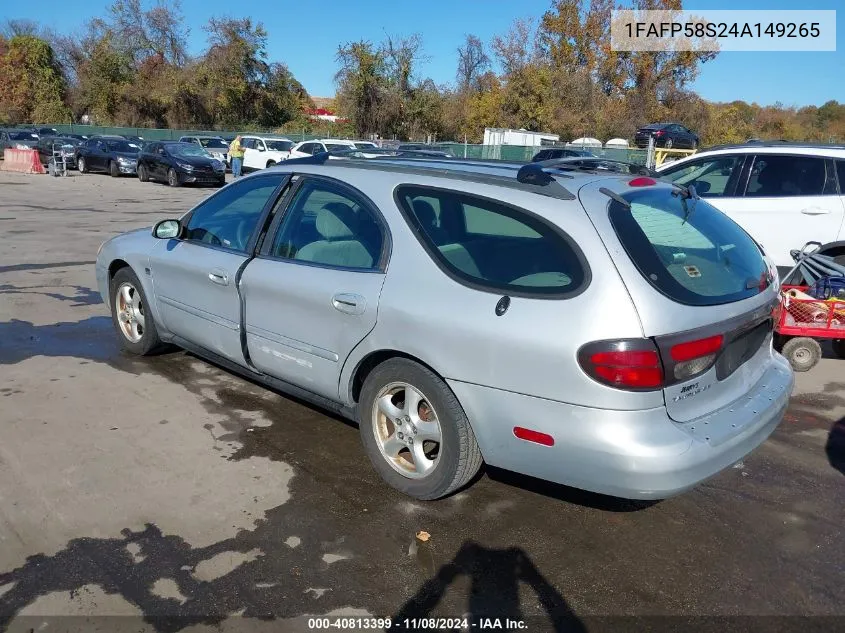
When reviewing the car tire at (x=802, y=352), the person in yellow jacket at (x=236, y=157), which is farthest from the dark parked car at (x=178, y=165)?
the car tire at (x=802, y=352)

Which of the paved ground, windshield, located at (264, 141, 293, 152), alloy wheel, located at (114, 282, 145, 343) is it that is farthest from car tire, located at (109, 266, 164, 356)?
windshield, located at (264, 141, 293, 152)

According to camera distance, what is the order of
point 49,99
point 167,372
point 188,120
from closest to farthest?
point 167,372 → point 188,120 → point 49,99

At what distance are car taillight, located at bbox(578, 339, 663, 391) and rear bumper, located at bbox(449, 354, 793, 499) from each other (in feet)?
0.41

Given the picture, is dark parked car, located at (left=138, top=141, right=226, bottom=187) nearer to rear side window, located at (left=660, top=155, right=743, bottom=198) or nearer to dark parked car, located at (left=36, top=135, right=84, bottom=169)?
dark parked car, located at (left=36, top=135, right=84, bottom=169)

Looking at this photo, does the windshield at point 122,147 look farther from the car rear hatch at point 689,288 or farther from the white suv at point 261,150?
the car rear hatch at point 689,288

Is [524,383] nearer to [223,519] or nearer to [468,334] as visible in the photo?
[468,334]

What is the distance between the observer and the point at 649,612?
280 centimetres

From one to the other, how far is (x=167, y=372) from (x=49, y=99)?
66.2m

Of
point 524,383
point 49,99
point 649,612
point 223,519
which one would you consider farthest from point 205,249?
point 49,99

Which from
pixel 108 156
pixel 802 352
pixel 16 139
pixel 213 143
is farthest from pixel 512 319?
pixel 16 139

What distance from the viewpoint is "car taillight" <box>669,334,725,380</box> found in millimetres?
2869

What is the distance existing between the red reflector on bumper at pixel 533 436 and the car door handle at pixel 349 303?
3.30ft

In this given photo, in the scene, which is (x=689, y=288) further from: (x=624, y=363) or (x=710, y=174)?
(x=710, y=174)

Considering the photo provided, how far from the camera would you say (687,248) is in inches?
131
